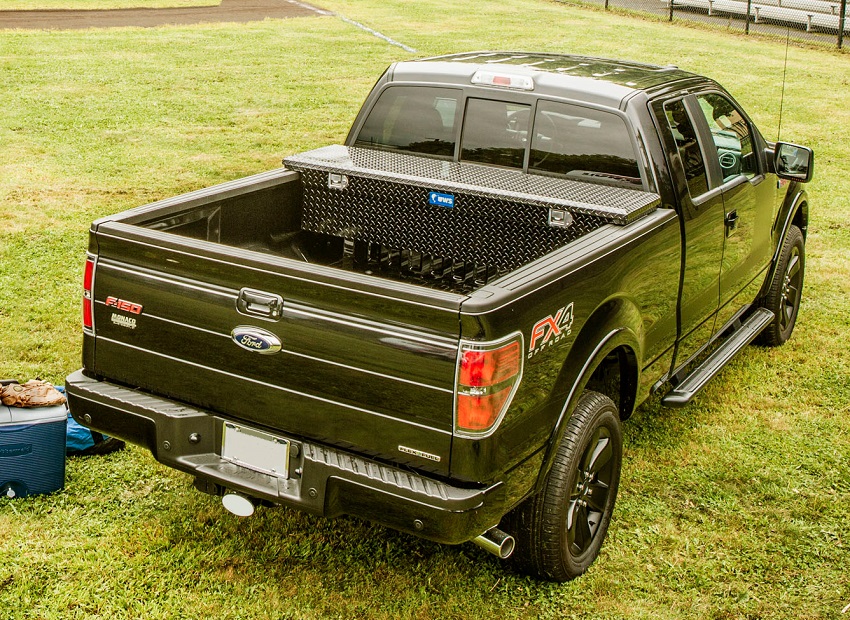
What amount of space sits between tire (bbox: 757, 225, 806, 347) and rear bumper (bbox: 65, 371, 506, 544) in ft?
12.1

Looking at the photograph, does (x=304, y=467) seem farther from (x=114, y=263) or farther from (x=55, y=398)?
(x=55, y=398)

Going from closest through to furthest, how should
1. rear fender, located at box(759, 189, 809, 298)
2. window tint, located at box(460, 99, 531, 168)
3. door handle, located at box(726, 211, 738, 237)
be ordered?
1. window tint, located at box(460, 99, 531, 168)
2. door handle, located at box(726, 211, 738, 237)
3. rear fender, located at box(759, 189, 809, 298)

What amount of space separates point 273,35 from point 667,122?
59.3 ft

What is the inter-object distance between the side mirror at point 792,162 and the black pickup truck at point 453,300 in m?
0.01

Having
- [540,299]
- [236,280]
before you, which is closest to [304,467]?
[236,280]

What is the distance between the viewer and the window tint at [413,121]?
5.33m

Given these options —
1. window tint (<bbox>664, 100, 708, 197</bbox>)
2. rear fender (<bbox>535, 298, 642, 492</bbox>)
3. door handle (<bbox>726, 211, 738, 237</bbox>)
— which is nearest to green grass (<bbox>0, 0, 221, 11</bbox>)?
window tint (<bbox>664, 100, 708, 197</bbox>)

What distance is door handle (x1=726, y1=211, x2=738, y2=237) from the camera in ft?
17.1

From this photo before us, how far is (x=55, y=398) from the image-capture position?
445cm

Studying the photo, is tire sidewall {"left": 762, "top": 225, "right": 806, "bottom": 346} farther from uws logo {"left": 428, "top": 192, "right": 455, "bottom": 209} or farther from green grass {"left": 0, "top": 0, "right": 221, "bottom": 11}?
green grass {"left": 0, "top": 0, "right": 221, "bottom": 11}

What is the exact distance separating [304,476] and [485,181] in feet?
6.67

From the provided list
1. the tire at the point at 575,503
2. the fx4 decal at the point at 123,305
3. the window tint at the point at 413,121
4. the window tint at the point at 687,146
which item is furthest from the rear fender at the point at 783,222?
the fx4 decal at the point at 123,305

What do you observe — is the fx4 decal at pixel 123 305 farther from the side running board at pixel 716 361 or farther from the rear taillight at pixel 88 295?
the side running board at pixel 716 361

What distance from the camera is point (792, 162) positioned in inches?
230
